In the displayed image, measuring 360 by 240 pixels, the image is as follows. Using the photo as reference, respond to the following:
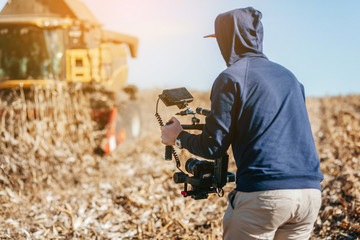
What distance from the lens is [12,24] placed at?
25.9ft

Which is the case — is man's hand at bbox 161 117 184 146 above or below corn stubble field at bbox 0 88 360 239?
above

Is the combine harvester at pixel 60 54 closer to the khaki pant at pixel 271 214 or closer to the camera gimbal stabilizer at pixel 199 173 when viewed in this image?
the camera gimbal stabilizer at pixel 199 173

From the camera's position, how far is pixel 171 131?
2.35 meters

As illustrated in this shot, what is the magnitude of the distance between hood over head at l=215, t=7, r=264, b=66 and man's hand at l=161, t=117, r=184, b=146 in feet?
1.62

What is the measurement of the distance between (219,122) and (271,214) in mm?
562

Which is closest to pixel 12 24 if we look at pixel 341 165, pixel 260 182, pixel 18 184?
pixel 18 184

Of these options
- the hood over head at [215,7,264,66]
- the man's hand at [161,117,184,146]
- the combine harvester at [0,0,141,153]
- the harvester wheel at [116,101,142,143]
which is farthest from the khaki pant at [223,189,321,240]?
the harvester wheel at [116,101,142,143]

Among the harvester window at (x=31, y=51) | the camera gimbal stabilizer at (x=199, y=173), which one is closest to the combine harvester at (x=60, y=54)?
the harvester window at (x=31, y=51)

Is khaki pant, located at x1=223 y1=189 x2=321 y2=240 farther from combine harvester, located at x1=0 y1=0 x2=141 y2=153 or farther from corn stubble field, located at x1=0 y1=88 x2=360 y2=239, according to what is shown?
combine harvester, located at x1=0 y1=0 x2=141 y2=153

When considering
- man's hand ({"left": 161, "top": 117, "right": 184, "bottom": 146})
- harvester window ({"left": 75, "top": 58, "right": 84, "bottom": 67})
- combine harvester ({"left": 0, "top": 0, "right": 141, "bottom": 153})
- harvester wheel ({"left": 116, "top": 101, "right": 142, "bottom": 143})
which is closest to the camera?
man's hand ({"left": 161, "top": 117, "right": 184, "bottom": 146})

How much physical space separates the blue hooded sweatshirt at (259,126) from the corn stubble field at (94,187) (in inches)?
84.4

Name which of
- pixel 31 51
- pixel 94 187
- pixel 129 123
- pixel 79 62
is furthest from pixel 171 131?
pixel 129 123

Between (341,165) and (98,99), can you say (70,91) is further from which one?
(341,165)

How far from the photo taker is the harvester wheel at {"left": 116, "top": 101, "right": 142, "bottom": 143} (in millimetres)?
8734
